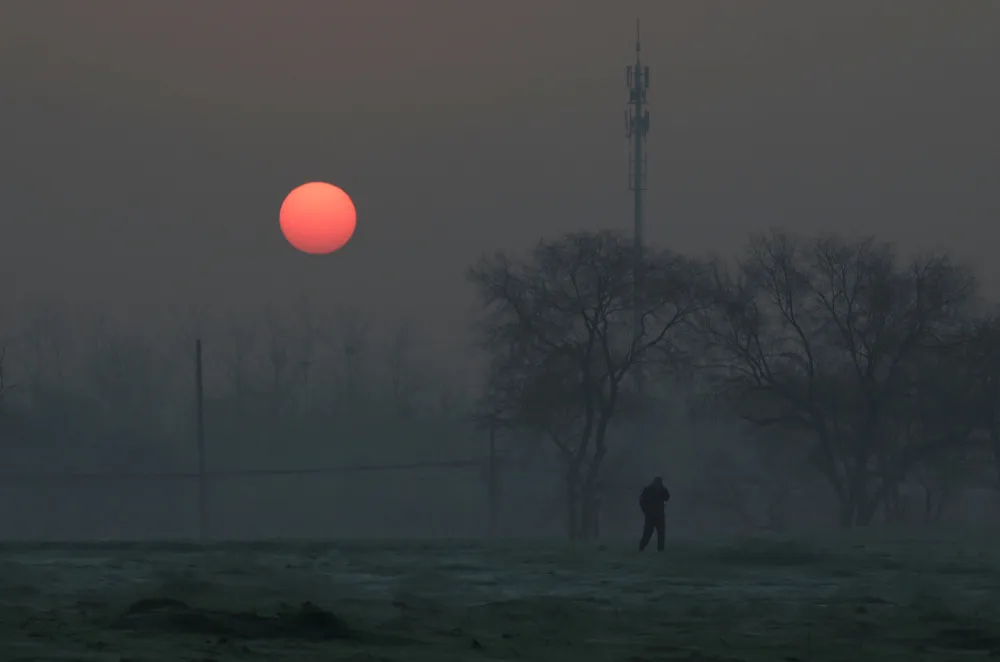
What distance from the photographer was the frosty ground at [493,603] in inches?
656

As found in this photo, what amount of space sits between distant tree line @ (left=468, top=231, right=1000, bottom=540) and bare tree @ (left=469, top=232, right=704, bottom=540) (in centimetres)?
6

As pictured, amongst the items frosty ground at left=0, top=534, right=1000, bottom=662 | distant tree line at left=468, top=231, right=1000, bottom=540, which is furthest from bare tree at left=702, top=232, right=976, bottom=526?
frosty ground at left=0, top=534, right=1000, bottom=662

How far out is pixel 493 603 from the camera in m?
22.2

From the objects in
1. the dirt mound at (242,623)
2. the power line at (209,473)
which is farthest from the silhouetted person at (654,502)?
the power line at (209,473)

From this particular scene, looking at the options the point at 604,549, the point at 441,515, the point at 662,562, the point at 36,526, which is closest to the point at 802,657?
the point at 662,562

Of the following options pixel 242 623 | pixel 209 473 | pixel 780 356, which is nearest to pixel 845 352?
pixel 780 356

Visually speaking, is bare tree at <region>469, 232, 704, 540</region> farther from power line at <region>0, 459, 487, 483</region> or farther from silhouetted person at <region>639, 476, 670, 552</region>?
silhouetted person at <region>639, 476, 670, 552</region>

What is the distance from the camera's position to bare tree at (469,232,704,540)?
217 ft

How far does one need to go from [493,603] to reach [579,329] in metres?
45.2

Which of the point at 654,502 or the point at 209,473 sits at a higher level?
the point at 654,502

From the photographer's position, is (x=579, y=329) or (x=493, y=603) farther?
(x=579, y=329)

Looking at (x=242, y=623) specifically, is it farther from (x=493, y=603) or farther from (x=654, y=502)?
(x=654, y=502)

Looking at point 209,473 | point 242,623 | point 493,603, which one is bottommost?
point 209,473

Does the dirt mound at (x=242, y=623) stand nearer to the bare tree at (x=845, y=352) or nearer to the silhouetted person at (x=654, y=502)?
the silhouetted person at (x=654, y=502)
